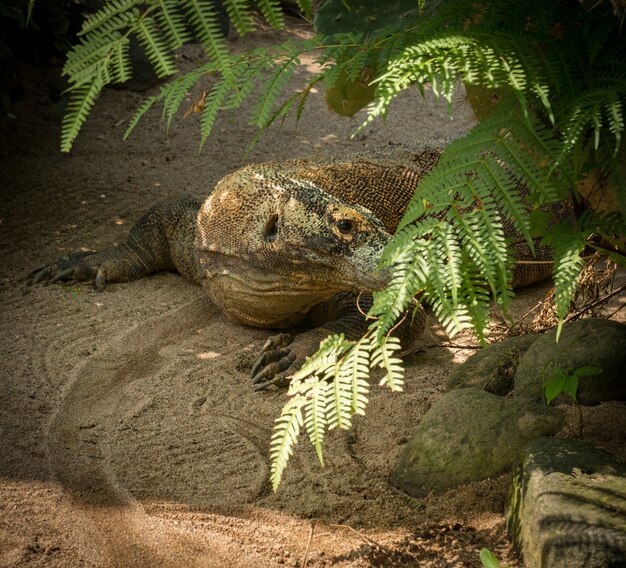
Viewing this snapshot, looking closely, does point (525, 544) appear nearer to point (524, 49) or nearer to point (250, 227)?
point (524, 49)

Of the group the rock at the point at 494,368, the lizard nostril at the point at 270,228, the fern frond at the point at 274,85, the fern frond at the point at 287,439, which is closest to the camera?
the fern frond at the point at 287,439

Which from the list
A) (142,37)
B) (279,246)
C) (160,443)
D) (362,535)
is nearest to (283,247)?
(279,246)

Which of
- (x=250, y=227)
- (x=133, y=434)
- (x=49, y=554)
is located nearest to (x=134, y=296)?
(x=250, y=227)

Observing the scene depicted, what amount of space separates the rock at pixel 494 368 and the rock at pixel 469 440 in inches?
20.6

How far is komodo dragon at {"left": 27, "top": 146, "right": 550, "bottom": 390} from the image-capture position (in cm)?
433

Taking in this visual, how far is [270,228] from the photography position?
15.3ft

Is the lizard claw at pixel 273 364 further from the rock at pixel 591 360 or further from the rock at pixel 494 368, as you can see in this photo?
the rock at pixel 591 360

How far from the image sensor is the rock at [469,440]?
300 cm

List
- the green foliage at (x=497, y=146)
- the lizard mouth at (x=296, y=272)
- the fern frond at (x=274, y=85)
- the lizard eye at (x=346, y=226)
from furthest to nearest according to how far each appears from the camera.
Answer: the lizard eye at (x=346, y=226) → the lizard mouth at (x=296, y=272) → the fern frond at (x=274, y=85) → the green foliage at (x=497, y=146)

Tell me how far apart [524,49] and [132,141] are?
657cm

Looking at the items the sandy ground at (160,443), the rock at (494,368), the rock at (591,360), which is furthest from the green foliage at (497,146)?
the rock at (494,368)

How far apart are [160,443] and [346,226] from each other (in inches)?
60.3

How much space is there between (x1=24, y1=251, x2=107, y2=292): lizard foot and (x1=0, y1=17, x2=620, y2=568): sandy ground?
88 mm

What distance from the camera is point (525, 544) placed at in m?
2.46
